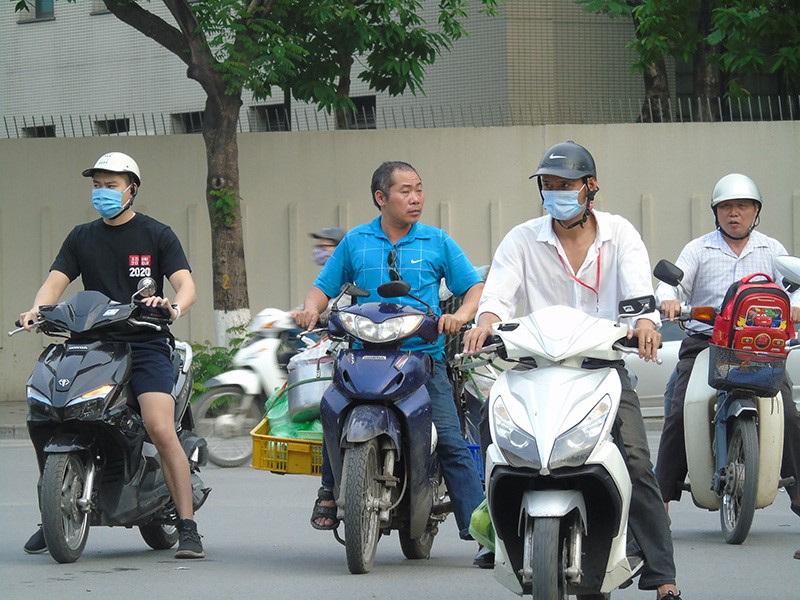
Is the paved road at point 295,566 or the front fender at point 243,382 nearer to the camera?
the paved road at point 295,566

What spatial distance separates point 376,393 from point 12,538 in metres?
2.72

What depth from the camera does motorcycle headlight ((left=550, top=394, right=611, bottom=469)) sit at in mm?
5004

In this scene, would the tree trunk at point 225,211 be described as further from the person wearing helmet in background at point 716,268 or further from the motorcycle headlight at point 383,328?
the motorcycle headlight at point 383,328

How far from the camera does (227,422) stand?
12406 mm

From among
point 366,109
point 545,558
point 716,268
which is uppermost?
point 366,109

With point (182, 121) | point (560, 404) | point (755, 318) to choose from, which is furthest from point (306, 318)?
point (182, 121)

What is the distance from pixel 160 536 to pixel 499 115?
15159 millimetres

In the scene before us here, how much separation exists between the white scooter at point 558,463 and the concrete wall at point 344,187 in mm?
13502

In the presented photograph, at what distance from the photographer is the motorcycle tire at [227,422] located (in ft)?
40.5

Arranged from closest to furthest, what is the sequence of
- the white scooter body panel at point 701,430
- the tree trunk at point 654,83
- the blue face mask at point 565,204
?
the blue face mask at point 565,204 → the white scooter body panel at point 701,430 → the tree trunk at point 654,83

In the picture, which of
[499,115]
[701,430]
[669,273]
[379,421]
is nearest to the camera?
[669,273]

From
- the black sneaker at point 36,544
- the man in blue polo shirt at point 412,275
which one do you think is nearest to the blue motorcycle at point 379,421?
the man in blue polo shirt at point 412,275

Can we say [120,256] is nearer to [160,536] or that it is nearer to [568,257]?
[160,536]

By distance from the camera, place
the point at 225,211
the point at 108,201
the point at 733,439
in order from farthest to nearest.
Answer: the point at 225,211, the point at 733,439, the point at 108,201
